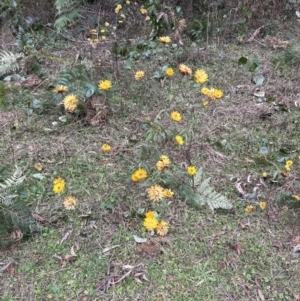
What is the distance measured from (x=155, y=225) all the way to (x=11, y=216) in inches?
29.7

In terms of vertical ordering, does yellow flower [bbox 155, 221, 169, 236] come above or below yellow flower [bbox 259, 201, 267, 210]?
above

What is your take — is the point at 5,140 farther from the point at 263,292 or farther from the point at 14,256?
the point at 263,292

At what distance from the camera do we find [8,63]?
11.1 ft

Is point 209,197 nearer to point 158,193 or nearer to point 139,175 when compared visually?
point 158,193

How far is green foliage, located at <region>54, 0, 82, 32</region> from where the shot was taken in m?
3.90

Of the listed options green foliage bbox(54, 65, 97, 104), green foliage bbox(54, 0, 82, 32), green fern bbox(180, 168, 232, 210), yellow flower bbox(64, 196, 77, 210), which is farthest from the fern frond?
green foliage bbox(54, 0, 82, 32)

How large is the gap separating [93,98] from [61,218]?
3.24 ft

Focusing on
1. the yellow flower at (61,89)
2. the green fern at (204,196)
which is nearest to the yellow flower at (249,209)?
the green fern at (204,196)

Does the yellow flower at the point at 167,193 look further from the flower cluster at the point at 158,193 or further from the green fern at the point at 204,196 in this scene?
the green fern at the point at 204,196

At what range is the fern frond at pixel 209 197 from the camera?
229 centimetres

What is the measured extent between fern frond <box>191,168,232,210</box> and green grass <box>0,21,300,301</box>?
0.18 feet

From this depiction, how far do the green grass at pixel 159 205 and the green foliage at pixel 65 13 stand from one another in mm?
1045

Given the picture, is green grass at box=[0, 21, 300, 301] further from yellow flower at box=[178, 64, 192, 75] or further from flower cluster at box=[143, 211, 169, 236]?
yellow flower at box=[178, 64, 192, 75]

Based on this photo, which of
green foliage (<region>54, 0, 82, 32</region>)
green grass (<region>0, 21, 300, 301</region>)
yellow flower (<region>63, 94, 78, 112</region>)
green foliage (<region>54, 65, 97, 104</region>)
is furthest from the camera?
green foliage (<region>54, 0, 82, 32</region>)
